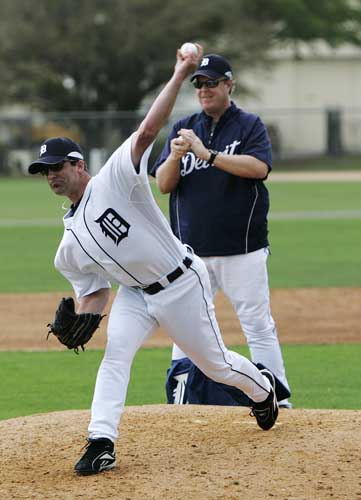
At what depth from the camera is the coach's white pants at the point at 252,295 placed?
22.9ft

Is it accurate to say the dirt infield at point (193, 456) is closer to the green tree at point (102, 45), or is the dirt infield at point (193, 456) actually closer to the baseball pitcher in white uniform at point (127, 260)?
the baseball pitcher in white uniform at point (127, 260)

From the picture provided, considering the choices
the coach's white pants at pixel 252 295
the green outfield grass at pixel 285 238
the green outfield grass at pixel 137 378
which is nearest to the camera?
the coach's white pants at pixel 252 295

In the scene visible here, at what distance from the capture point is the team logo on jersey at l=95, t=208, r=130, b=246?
5.41 metres

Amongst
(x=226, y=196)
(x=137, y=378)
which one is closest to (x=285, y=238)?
(x=137, y=378)

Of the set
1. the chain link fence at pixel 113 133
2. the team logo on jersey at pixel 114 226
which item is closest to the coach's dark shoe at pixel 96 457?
the team logo on jersey at pixel 114 226

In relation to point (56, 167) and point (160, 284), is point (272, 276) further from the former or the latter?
point (56, 167)

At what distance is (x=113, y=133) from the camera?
1469 inches

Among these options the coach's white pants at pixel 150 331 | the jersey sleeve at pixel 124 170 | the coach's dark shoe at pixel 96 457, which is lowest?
the coach's dark shoe at pixel 96 457

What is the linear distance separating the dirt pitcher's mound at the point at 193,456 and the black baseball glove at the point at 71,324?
2.12 ft

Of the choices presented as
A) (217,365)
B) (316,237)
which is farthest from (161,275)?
(316,237)

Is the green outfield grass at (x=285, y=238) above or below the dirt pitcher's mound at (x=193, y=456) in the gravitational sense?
below

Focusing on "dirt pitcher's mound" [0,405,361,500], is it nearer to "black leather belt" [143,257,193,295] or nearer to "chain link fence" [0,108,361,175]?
"black leather belt" [143,257,193,295]

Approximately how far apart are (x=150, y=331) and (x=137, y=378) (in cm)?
317

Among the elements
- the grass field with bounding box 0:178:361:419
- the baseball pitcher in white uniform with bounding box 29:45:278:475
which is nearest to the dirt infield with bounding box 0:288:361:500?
the baseball pitcher in white uniform with bounding box 29:45:278:475
